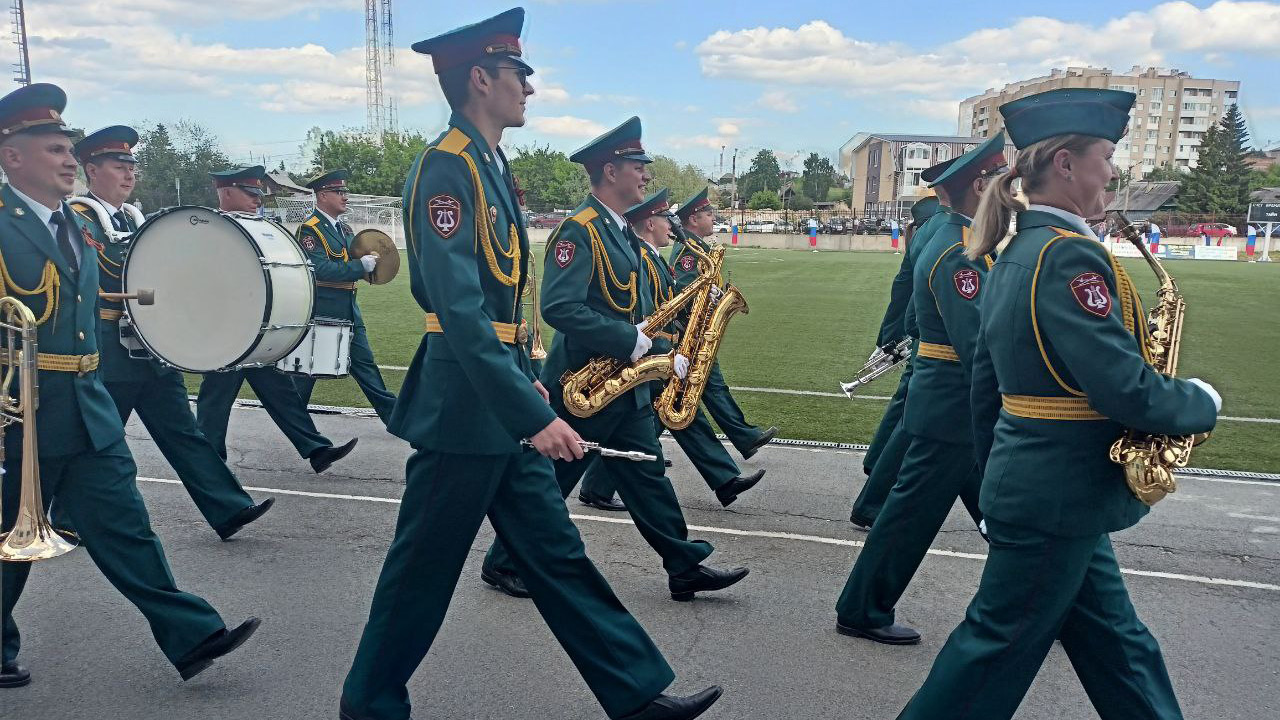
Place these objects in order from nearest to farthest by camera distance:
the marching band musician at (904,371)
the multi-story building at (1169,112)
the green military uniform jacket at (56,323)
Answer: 1. the green military uniform jacket at (56,323)
2. the marching band musician at (904,371)
3. the multi-story building at (1169,112)

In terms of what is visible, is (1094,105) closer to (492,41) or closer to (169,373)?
(492,41)

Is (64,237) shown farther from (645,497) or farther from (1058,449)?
(1058,449)

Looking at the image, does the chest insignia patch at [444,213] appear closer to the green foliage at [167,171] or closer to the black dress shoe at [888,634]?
the black dress shoe at [888,634]

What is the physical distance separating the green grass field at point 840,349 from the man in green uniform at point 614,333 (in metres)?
3.62

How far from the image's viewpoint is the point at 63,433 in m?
3.47

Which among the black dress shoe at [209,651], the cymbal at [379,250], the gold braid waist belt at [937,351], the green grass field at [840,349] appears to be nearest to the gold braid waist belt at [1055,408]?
the gold braid waist belt at [937,351]

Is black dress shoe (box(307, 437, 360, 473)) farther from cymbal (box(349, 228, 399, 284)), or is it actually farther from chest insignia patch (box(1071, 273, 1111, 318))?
chest insignia patch (box(1071, 273, 1111, 318))

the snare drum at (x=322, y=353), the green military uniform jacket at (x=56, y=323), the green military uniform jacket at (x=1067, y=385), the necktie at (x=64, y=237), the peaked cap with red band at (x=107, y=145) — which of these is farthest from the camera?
the snare drum at (x=322, y=353)

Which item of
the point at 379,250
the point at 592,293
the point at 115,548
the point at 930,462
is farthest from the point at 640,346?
the point at 379,250

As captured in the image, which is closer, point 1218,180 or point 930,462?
point 930,462

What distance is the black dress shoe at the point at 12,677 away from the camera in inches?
139

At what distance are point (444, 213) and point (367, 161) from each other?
76.3 m

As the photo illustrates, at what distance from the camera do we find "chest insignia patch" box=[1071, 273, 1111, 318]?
245cm

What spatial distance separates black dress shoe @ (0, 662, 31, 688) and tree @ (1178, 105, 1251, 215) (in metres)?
79.4
